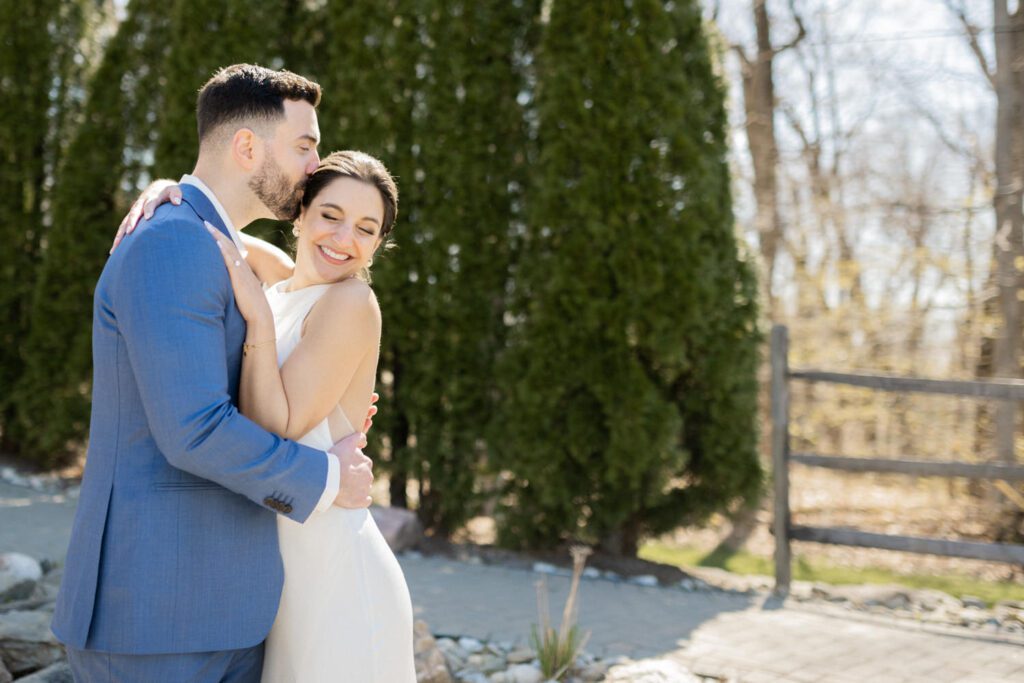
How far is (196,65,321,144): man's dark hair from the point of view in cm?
191

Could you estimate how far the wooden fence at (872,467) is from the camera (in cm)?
525

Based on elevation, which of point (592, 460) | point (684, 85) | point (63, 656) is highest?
point (684, 85)

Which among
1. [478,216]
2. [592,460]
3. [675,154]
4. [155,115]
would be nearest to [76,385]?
[155,115]

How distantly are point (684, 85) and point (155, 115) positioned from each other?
440 cm

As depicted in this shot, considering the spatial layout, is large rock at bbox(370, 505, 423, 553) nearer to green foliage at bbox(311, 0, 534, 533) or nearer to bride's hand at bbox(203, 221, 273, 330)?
green foliage at bbox(311, 0, 534, 533)

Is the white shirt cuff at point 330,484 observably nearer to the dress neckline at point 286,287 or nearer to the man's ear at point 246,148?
the dress neckline at point 286,287

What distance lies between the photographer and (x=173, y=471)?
1.78 m

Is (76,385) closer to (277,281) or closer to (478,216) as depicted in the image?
(478,216)

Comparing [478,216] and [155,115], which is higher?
[155,115]

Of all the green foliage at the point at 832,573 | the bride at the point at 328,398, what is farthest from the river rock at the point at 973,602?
the bride at the point at 328,398

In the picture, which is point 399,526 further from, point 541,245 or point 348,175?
point 348,175

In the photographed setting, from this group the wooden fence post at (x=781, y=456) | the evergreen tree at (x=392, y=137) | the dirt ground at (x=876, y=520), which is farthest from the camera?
the dirt ground at (x=876, y=520)

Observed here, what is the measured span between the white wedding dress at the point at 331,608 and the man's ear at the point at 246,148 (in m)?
0.31

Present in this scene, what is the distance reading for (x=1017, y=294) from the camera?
884cm
